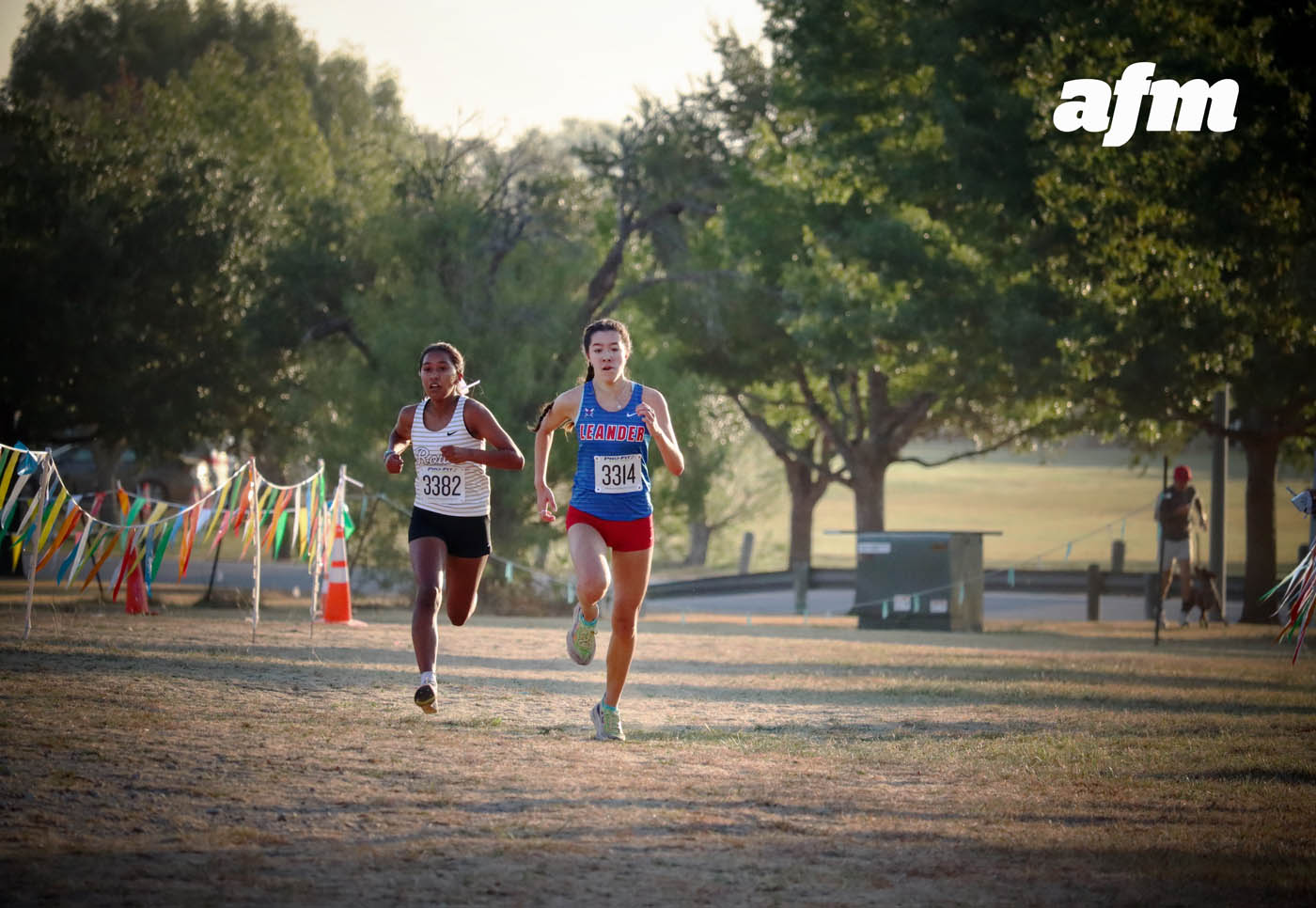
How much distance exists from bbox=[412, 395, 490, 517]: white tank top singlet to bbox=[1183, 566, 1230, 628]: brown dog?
18.7 meters

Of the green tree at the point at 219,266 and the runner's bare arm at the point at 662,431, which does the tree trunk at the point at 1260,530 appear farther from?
the runner's bare arm at the point at 662,431

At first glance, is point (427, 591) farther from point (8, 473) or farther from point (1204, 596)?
point (1204, 596)

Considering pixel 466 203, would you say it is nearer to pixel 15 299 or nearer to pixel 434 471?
pixel 15 299

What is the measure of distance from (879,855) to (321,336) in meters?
27.2

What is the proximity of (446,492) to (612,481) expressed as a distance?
125cm

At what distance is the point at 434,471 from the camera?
8.92 metres

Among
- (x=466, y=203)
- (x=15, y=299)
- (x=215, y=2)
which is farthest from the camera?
(x=215, y=2)

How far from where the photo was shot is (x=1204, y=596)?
83.4ft

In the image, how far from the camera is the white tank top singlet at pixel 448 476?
8.90 metres

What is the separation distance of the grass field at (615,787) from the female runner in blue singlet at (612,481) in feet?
2.63

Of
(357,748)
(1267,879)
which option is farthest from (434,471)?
(1267,879)

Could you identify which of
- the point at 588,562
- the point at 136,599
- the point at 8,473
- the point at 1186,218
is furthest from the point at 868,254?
the point at 588,562

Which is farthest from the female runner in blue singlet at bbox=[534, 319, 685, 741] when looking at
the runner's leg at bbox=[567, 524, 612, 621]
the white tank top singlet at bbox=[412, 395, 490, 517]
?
the white tank top singlet at bbox=[412, 395, 490, 517]

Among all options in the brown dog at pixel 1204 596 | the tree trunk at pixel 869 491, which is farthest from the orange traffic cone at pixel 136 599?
the tree trunk at pixel 869 491
